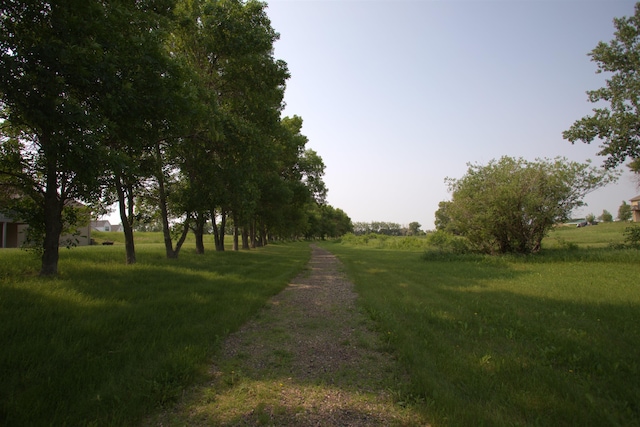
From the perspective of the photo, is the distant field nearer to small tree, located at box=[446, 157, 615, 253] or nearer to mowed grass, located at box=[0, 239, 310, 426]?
small tree, located at box=[446, 157, 615, 253]

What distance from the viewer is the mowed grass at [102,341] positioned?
9.85ft

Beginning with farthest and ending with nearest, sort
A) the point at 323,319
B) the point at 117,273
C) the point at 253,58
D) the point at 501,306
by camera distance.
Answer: the point at 253,58, the point at 117,273, the point at 501,306, the point at 323,319

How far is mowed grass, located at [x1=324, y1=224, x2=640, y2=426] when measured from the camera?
3018 mm

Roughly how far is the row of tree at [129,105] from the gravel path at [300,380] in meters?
4.32

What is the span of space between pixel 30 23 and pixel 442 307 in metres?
9.71

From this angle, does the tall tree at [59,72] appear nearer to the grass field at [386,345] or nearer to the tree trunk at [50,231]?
the tree trunk at [50,231]

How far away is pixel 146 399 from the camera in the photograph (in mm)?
3182

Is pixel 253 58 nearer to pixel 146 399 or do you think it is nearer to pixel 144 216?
pixel 144 216

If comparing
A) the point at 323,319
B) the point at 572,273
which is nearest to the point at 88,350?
the point at 323,319

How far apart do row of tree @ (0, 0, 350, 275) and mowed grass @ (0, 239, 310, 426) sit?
2248mm

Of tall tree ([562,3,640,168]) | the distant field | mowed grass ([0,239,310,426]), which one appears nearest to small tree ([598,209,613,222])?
the distant field

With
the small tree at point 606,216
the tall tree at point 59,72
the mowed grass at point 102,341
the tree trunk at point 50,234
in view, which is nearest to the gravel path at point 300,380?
the mowed grass at point 102,341

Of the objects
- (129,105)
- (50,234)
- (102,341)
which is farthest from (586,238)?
(50,234)

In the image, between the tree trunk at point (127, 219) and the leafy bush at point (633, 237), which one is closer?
the tree trunk at point (127, 219)
